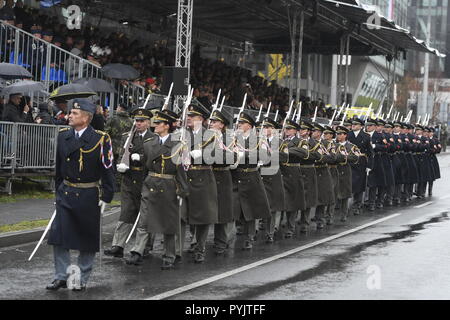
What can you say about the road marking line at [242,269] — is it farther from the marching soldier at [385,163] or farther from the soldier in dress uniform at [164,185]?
the marching soldier at [385,163]

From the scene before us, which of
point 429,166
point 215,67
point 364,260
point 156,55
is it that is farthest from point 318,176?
point 215,67

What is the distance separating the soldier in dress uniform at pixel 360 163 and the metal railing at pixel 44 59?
5311mm

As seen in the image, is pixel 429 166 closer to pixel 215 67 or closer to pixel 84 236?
pixel 215 67

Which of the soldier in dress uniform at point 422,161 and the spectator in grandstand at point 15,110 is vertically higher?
the spectator in grandstand at point 15,110

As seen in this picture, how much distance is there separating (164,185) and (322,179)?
5700 millimetres

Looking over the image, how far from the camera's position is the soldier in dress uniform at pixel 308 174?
49.6 feet

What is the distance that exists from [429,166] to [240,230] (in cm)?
1058

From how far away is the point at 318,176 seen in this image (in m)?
15.9

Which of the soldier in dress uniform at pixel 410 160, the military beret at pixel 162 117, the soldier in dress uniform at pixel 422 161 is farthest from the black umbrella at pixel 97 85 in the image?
the soldier in dress uniform at pixel 422 161

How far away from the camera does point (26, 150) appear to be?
56.3 ft

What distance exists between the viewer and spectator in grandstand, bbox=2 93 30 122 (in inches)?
664

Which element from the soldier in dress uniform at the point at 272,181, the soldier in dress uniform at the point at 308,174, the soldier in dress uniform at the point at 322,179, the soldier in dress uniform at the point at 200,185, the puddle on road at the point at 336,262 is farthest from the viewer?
the soldier in dress uniform at the point at 322,179

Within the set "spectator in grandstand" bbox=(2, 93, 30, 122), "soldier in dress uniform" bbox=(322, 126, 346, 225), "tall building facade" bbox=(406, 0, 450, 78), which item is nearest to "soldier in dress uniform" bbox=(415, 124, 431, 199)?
"soldier in dress uniform" bbox=(322, 126, 346, 225)

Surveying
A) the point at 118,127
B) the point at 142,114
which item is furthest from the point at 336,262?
the point at 118,127
